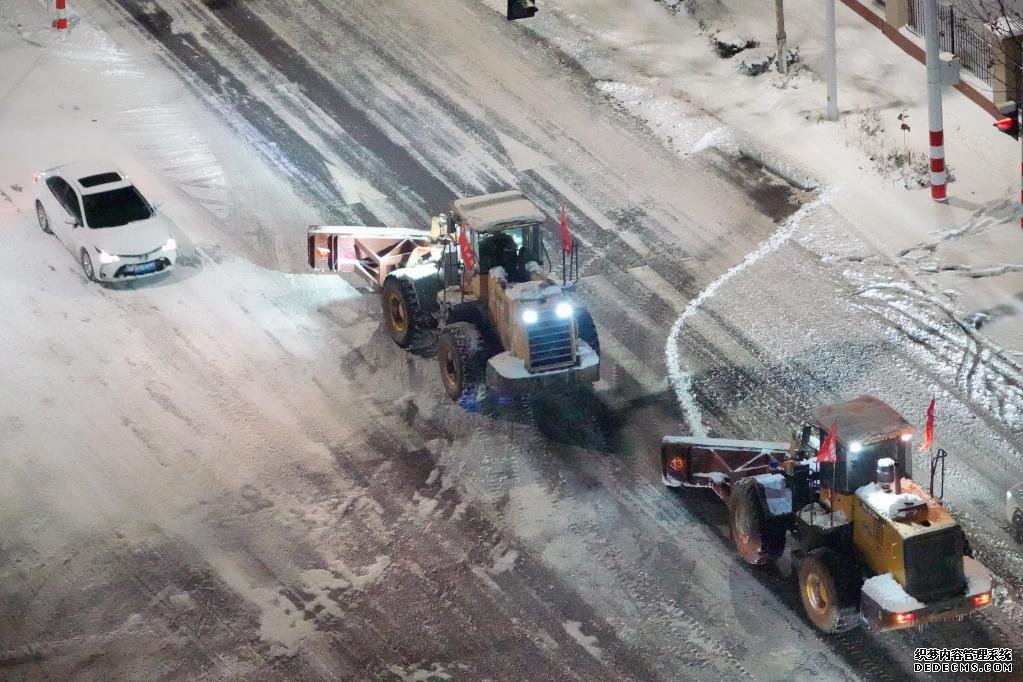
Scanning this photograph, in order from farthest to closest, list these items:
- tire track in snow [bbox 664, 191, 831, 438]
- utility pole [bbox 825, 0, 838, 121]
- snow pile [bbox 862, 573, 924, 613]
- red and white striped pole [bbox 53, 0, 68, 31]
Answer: red and white striped pole [bbox 53, 0, 68, 31], utility pole [bbox 825, 0, 838, 121], tire track in snow [bbox 664, 191, 831, 438], snow pile [bbox 862, 573, 924, 613]

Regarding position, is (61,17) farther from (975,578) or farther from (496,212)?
(975,578)

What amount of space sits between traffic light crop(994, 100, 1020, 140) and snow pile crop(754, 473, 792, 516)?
11.1 metres

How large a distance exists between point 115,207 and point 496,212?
7203mm

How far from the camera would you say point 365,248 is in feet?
74.8

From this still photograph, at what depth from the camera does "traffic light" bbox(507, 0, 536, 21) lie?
Result: 3020 cm

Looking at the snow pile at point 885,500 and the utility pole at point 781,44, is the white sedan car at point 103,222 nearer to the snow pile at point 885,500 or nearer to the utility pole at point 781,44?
the utility pole at point 781,44

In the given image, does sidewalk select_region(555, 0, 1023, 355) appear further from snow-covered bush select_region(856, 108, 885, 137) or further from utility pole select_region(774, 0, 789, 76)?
utility pole select_region(774, 0, 789, 76)

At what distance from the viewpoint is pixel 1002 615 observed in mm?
16203

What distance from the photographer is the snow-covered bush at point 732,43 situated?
97.3 feet

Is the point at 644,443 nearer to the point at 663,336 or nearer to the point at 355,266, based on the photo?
the point at 663,336

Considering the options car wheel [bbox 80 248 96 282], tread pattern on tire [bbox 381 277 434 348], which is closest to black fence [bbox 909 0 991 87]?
tread pattern on tire [bbox 381 277 434 348]

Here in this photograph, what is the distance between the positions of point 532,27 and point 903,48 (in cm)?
753

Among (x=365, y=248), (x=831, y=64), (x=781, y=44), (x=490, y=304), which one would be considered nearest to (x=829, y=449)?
(x=490, y=304)

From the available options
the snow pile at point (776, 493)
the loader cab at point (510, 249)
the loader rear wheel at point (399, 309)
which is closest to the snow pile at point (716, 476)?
the snow pile at point (776, 493)
